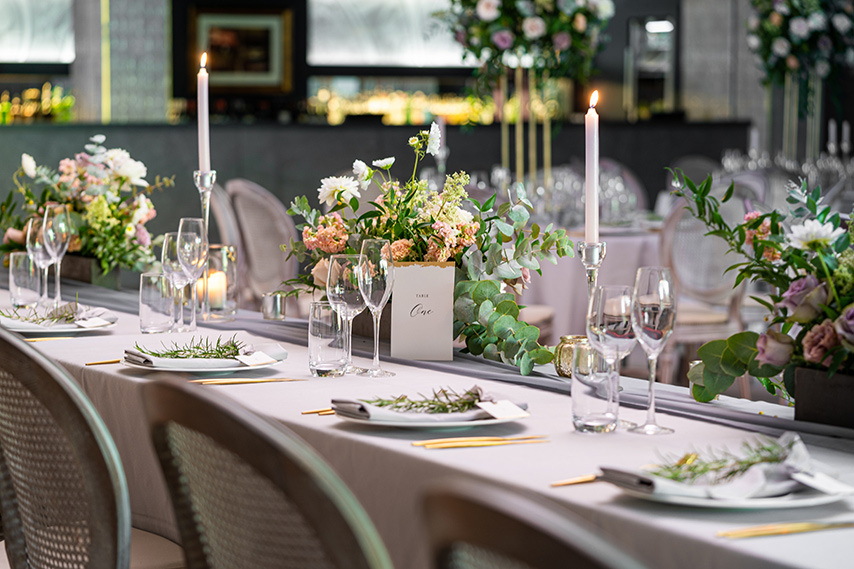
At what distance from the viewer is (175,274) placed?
88.4 inches

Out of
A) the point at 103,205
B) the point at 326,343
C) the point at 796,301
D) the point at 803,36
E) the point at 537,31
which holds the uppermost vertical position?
the point at 803,36

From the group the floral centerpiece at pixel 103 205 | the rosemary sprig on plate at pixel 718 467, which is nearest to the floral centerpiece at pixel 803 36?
the floral centerpiece at pixel 103 205

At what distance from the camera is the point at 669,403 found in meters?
1.65

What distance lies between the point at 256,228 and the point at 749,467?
4.40 meters

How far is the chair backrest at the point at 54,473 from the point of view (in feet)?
4.21

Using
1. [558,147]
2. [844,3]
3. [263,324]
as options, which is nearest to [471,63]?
[558,147]

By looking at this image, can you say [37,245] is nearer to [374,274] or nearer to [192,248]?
[192,248]

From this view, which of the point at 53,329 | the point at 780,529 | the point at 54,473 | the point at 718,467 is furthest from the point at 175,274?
the point at 780,529

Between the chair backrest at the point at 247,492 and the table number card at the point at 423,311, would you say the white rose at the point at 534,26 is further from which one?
the chair backrest at the point at 247,492

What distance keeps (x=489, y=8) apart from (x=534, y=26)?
245mm

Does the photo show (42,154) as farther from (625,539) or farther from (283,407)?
(625,539)

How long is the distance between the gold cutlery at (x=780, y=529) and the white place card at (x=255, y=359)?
39.5 inches

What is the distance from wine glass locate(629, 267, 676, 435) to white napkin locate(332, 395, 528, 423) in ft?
0.73

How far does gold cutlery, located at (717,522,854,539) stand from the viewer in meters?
1.04
